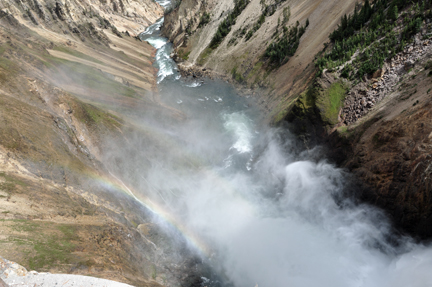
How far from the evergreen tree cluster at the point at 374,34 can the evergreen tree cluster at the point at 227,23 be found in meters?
33.2

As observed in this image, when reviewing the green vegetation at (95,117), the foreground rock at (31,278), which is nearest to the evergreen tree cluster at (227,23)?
the green vegetation at (95,117)

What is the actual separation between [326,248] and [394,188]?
7.16 m

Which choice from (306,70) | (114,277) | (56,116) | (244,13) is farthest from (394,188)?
(244,13)

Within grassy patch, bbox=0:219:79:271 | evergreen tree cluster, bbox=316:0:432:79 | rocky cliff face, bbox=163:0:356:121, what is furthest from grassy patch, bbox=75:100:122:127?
evergreen tree cluster, bbox=316:0:432:79

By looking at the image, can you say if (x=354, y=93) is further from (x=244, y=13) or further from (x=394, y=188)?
(x=244, y=13)

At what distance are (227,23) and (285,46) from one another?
24798mm

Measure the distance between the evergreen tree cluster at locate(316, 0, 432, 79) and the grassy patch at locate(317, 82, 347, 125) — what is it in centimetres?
190

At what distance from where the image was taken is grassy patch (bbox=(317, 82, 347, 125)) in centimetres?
2784

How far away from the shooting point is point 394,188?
64.2 feet

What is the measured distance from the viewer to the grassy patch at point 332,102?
2784 centimetres

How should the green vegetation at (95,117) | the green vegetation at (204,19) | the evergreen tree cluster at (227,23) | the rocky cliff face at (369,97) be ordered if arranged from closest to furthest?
the rocky cliff face at (369,97) → the green vegetation at (95,117) → the evergreen tree cluster at (227,23) → the green vegetation at (204,19)

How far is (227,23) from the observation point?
221 ft

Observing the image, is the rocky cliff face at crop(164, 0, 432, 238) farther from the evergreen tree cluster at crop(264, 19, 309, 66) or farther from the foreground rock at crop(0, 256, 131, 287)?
the foreground rock at crop(0, 256, 131, 287)

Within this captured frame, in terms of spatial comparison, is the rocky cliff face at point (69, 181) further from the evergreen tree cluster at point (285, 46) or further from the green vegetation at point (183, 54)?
the green vegetation at point (183, 54)
